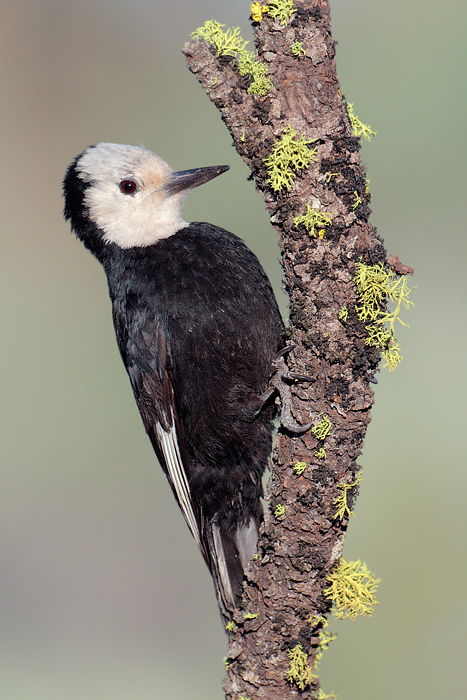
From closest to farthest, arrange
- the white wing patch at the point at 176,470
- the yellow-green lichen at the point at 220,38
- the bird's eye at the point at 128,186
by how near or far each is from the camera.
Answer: the yellow-green lichen at the point at 220,38, the white wing patch at the point at 176,470, the bird's eye at the point at 128,186

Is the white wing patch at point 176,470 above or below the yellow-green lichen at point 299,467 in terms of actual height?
above

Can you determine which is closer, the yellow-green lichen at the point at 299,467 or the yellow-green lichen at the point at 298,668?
the yellow-green lichen at the point at 299,467

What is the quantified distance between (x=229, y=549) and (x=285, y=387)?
1.20 metres

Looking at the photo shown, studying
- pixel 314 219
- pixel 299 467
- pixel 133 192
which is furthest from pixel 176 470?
pixel 314 219

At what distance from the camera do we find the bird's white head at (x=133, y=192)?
368 centimetres

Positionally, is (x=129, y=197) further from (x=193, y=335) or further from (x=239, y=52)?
(x=239, y=52)

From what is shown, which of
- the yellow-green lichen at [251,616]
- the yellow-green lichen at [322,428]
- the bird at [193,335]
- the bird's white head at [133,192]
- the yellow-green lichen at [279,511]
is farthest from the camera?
the bird's white head at [133,192]

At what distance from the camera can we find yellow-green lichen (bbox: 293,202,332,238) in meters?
2.47

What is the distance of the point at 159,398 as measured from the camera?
3.52m

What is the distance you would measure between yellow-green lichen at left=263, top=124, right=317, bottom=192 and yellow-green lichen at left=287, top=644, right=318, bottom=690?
1.90 metres

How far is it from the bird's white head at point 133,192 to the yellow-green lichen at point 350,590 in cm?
188

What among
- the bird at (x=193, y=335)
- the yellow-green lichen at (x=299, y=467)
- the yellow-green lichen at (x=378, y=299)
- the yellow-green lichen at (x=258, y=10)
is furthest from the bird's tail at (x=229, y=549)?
the yellow-green lichen at (x=258, y=10)

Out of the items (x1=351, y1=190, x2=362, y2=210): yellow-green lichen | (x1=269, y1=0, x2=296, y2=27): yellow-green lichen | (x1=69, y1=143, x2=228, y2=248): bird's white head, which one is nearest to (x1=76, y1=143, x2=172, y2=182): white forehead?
(x1=69, y1=143, x2=228, y2=248): bird's white head

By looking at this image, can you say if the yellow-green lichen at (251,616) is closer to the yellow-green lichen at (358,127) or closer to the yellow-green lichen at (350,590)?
the yellow-green lichen at (350,590)
